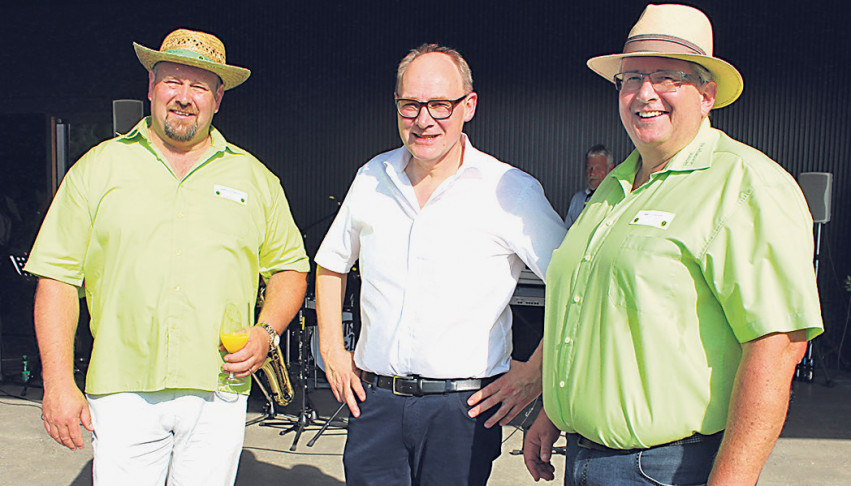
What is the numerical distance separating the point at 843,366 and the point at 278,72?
22.5 ft

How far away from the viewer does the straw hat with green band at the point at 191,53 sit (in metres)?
2.15

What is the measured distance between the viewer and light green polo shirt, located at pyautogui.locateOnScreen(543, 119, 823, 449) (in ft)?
4.36

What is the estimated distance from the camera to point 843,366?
22.9ft

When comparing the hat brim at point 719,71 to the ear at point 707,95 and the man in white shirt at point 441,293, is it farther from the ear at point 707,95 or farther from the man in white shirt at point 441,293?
the man in white shirt at point 441,293

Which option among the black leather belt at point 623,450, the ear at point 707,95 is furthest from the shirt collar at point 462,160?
the black leather belt at point 623,450

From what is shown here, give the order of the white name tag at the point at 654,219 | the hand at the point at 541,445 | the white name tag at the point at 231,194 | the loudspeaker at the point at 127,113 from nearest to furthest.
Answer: the white name tag at the point at 654,219 → the hand at the point at 541,445 → the white name tag at the point at 231,194 → the loudspeaker at the point at 127,113

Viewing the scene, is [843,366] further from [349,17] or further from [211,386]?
[211,386]

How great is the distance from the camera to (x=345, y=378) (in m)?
2.13


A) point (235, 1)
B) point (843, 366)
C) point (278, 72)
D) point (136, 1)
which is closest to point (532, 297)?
point (843, 366)

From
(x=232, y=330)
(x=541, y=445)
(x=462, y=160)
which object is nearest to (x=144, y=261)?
(x=232, y=330)

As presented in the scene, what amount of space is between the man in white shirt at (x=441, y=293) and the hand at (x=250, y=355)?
1.12 feet

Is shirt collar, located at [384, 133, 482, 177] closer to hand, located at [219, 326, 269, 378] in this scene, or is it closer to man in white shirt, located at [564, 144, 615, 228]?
hand, located at [219, 326, 269, 378]

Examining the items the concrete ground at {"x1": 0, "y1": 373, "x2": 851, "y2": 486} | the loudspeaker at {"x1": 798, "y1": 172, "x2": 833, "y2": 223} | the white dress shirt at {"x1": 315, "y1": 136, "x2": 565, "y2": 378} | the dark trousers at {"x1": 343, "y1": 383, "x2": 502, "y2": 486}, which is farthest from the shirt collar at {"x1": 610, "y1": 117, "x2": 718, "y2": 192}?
the loudspeaker at {"x1": 798, "y1": 172, "x2": 833, "y2": 223}

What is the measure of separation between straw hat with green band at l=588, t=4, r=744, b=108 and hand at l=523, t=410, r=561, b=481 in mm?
981
